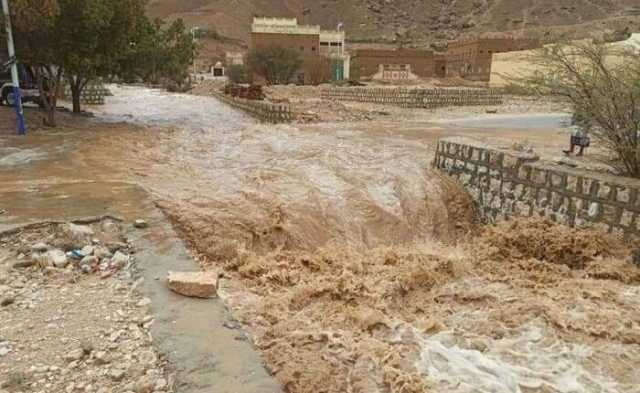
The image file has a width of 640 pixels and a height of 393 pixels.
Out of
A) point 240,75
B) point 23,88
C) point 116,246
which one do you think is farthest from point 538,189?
point 240,75

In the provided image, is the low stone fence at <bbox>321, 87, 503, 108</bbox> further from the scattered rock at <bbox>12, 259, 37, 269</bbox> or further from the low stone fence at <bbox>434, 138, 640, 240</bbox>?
the scattered rock at <bbox>12, 259, 37, 269</bbox>

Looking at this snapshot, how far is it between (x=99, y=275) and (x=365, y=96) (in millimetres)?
25016

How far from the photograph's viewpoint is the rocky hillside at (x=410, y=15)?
7450cm

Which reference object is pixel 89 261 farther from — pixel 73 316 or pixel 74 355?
pixel 74 355

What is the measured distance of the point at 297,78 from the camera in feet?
153

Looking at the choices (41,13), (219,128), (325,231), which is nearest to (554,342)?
(325,231)

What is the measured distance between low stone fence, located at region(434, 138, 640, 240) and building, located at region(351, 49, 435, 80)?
40.8 meters

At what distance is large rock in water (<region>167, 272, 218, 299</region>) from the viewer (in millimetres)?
4031

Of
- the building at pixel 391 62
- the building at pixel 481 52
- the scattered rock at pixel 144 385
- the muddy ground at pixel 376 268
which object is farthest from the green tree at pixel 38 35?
the building at pixel 481 52

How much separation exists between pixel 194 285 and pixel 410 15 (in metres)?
91.9

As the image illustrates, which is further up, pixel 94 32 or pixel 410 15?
pixel 410 15

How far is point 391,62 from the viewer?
161 ft

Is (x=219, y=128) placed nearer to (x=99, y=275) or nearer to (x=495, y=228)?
(x=495, y=228)

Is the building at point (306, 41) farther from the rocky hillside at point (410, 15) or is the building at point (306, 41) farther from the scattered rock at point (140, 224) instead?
the scattered rock at point (140, 224)
